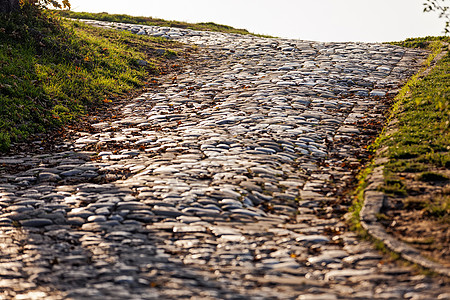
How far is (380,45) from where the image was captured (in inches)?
741

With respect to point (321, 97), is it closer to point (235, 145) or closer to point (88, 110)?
point (235, 145)

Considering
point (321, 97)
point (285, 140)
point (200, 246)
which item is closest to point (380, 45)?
point (321, 97)

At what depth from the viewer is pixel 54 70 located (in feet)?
43.0

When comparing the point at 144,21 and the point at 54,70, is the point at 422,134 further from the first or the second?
the point at 144,21

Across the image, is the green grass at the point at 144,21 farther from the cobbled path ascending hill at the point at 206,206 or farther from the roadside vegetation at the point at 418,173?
the roadside vegetation at the point at 418,173

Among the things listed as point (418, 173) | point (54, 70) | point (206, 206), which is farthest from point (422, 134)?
point (54, 70)

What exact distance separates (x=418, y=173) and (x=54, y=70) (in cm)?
945

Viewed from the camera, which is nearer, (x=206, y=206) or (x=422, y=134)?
(x=206, y=206)

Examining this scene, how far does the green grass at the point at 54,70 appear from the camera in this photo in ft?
35.1

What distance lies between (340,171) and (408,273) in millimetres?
3243

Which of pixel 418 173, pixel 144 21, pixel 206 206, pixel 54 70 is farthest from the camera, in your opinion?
pixel 144 21

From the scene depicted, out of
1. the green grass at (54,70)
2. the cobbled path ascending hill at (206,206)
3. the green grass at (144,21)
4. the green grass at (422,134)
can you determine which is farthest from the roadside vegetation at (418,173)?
the green grass at (144,21)

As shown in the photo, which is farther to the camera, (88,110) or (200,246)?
(88,110)

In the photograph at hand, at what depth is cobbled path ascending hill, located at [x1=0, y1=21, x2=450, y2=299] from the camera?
4.70 meters
